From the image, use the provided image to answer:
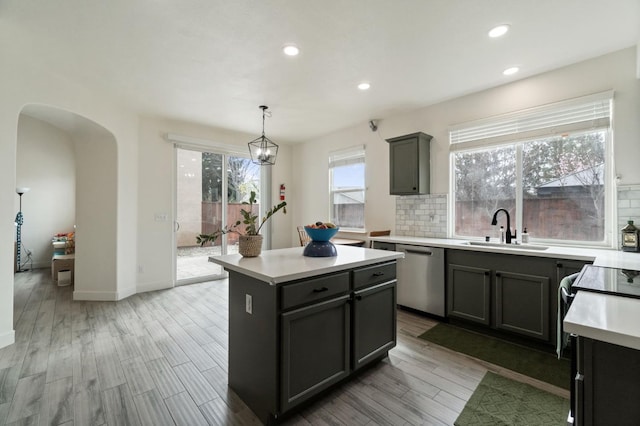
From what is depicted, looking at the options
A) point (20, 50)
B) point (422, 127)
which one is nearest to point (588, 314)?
point (422, 127)

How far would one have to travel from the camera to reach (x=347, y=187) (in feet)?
16.9

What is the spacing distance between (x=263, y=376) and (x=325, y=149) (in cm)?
443

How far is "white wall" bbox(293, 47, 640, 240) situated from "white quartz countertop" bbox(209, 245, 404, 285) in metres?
2.16

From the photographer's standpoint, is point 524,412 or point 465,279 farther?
point 465,279

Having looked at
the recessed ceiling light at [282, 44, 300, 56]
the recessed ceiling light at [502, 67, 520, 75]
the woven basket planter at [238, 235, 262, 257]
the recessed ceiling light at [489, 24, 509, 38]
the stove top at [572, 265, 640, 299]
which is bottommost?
the stove top at [572, 265, 640, 299]

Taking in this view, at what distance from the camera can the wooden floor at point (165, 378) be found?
1777mm

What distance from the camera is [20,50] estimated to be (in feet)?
8.76

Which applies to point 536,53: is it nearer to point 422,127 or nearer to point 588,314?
point 422,127

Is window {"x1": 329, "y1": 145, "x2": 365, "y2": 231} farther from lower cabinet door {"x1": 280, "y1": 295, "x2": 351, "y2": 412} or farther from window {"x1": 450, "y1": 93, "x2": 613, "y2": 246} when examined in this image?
lower cabinet door {"x1": 280, "y1": 295, "x2": 351, "y2": 412}

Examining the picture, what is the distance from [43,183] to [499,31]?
26.8 ft

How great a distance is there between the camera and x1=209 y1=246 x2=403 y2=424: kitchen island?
5.36ft

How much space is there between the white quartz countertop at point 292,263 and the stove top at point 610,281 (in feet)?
3.81

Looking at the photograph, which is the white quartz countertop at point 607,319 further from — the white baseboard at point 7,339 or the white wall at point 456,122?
the white baseboard at point 7,339

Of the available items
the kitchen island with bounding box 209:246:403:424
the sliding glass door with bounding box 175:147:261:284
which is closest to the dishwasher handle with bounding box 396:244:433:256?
the kitchen island with bounding box 209:246:403:424
